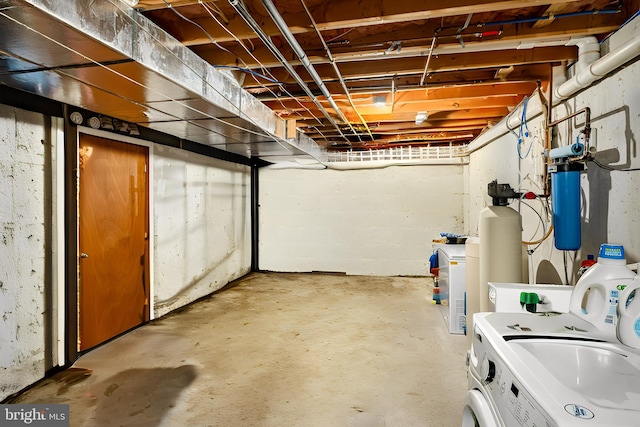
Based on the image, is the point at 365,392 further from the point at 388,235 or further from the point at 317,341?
the point at 388,235

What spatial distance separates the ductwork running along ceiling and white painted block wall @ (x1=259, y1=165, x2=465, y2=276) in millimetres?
2198

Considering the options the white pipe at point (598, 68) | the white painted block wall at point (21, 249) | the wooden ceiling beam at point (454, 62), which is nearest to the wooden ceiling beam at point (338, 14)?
the white pipe at point (598, 68)

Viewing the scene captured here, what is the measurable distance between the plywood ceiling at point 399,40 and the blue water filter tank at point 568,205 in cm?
87

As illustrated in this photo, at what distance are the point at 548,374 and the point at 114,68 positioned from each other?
7.36 ft

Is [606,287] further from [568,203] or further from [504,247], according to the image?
[504,247]

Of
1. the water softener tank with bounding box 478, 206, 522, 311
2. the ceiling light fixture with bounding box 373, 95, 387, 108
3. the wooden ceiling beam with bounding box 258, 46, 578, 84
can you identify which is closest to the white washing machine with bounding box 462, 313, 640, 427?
the water softener tank with bounding box 478, 206, 522, 311

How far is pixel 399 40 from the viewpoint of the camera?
223cm

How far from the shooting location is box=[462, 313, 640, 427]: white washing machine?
0.77 meters

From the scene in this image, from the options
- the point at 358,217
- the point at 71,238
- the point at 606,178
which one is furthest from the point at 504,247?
the point at 358,217

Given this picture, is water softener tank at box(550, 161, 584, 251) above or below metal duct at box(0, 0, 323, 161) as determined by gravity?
below

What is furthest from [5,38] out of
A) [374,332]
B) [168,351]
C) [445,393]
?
[374,332]

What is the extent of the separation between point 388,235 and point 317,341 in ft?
9.84

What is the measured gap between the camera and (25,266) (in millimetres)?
2283

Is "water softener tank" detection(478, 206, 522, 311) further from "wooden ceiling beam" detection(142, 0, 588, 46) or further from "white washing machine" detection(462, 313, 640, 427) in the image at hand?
"wooden ceiling beam" detection(142, 0, 588, 46)
